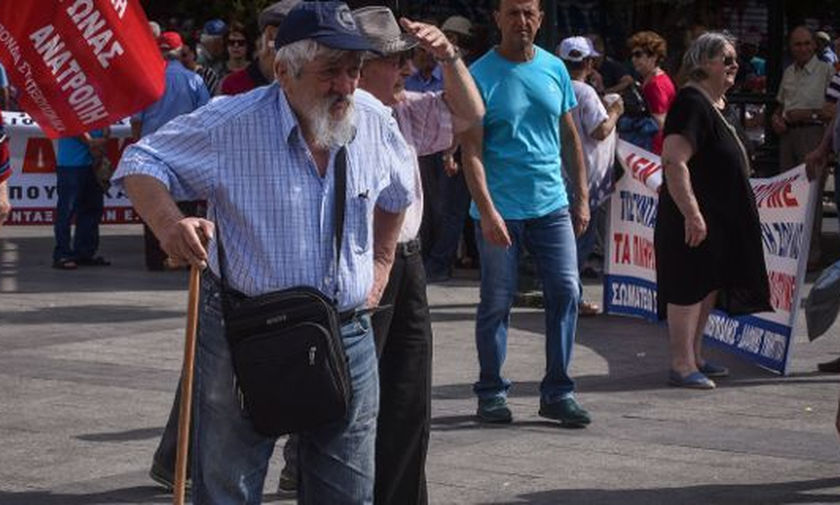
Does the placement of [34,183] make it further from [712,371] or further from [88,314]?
[712,371]

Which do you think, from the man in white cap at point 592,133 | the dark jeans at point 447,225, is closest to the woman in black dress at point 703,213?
the man in white cap at point 592,133

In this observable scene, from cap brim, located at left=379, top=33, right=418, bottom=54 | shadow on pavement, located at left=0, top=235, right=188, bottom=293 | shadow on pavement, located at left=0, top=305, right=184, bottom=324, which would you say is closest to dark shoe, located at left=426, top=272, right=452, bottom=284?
shadow on pavement, located at left=0, top=235, right=188, bottom=293

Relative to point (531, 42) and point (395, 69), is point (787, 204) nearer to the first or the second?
point (531, 42)

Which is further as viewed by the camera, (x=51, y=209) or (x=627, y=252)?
(x=51, y=209)

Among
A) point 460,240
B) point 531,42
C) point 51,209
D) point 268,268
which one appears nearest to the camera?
point 268,268

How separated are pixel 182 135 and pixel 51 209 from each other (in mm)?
13224

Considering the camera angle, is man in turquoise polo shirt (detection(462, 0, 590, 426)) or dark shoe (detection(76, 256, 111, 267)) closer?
man in turquoise polo shirt (detection(462, 0, 590, 426))

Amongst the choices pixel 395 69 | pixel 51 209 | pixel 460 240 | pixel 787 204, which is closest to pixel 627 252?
pixel 787 204

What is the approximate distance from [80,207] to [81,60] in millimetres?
8506

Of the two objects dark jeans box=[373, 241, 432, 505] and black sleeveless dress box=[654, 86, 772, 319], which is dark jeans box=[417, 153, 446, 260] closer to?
black sleeveless dress box=[654, 86, 772, 319]

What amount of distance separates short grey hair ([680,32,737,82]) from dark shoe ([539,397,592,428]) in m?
1.83

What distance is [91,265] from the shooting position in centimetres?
1565

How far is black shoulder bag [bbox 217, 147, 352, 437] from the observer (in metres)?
4.70

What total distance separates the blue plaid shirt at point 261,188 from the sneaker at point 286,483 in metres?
2.39
